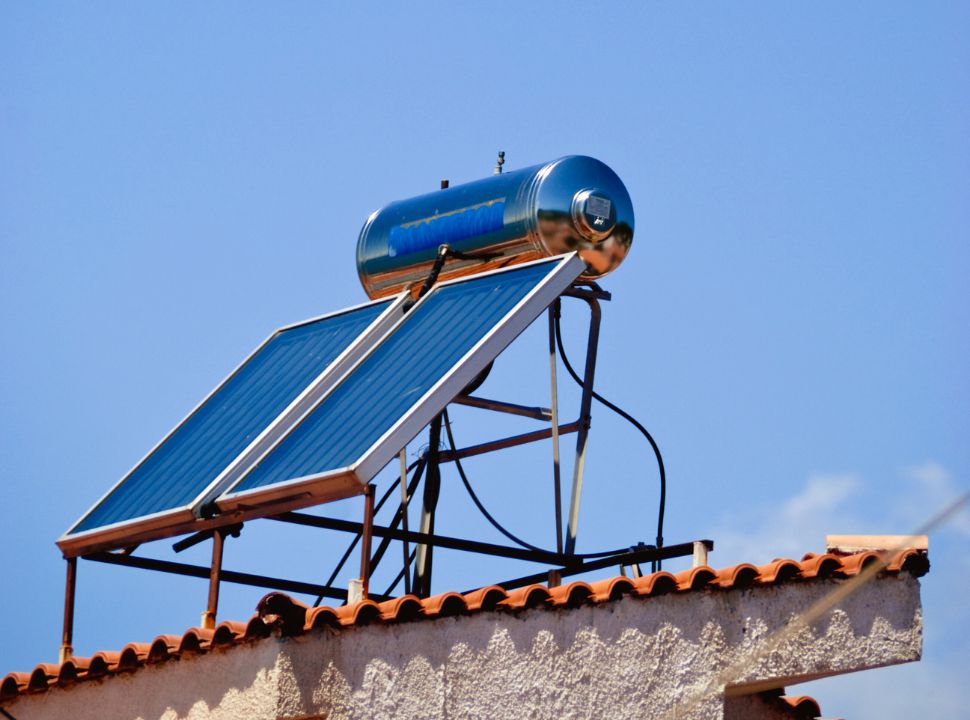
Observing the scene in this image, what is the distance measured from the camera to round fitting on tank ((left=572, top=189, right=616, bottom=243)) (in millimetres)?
14109

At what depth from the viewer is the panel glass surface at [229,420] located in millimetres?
13898

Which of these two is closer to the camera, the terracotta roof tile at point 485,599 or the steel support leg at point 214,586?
the terracotta roof tile at point 485,599

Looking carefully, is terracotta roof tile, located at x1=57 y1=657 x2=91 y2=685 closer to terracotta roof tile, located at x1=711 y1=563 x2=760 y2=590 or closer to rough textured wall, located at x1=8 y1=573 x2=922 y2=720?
rough textured wall, located at x1=8 y1=573 x2=922 y2=720

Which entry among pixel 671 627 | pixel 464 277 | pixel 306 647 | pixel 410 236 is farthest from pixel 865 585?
pixel 410 236

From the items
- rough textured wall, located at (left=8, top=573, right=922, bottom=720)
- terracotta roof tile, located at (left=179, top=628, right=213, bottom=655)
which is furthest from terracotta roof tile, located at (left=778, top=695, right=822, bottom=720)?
terracotta roof tile, located at (left=179, top=628, right=213, bottom=655)

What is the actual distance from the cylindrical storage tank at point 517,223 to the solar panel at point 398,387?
552mm

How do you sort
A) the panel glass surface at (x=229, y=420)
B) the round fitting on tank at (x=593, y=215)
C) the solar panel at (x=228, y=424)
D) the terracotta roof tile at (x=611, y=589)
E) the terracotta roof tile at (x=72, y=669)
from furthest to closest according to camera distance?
1. the round fitting on tank at (x=593, y=215)
2. the panel glass surface at (x=229, y=420)
3. the solar panel at (x=228, y=424)
4. the terracotta roof tile at (x=72, y=669)
5. the terracotta roof tile at (x=611, y=589)

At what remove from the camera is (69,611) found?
14219mm

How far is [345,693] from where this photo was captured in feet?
36.5

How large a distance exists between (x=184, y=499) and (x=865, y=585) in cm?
475

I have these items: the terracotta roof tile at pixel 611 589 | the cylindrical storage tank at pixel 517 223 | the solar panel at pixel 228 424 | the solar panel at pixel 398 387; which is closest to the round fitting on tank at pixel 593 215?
the cylindrical storage tank at pixel 517 223

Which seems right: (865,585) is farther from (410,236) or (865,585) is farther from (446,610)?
(410,236)

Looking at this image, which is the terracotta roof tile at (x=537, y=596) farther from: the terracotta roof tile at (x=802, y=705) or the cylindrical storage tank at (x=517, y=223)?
the cylindrical storage tank at (x=517, y=223)

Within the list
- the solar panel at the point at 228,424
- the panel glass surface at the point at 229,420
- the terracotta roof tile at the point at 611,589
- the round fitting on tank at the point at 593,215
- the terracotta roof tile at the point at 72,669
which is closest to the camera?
the terracotta roof tile at the point at 611,589
